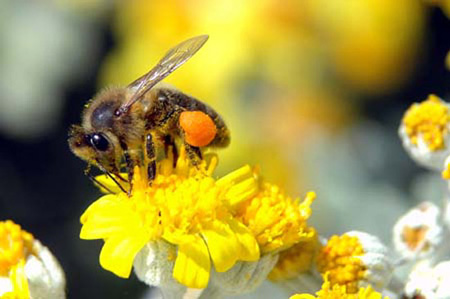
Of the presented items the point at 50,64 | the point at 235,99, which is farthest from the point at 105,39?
the point at 235,99

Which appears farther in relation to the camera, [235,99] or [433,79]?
[433,79]

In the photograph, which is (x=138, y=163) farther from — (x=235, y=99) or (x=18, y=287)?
(x=235, y=99)

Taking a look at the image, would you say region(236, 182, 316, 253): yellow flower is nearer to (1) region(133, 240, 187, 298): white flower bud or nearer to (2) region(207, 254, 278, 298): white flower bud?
(2) region(207, 254, 278, 298): white flower bud

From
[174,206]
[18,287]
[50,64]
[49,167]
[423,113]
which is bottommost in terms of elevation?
[18,287]

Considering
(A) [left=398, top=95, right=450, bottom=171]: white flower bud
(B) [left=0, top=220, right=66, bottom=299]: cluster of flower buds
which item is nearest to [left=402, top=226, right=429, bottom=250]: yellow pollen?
(A) [left=398, top=95, right=450, bottom=171]: white flower bud

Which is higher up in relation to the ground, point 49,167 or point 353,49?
point 353,49

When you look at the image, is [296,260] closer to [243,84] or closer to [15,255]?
[15,255]
